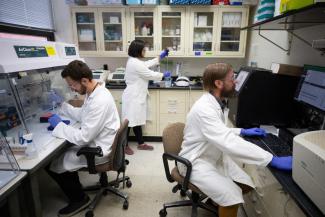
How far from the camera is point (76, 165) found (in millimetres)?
1722

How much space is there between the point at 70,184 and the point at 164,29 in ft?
8.02

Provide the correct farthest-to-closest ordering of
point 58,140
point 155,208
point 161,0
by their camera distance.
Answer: point 161,0 → point 155,208 → point 58,140

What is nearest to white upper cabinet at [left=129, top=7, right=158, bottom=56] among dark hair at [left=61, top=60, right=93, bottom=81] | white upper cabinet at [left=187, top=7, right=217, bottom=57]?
white upper cabinet at [left=187, top=7, right=217, bottom=57]

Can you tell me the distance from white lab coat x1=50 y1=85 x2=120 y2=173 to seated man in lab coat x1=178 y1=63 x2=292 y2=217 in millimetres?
638

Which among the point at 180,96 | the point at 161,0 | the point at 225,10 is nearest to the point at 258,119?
the point at 180,96

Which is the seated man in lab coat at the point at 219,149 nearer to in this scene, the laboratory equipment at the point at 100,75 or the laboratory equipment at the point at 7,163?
the laboratory equipment at the point at 7,163

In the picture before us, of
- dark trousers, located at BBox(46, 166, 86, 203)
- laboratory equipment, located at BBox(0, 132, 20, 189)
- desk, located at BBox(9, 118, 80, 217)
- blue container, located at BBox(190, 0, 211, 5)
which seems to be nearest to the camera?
laboratory equipment, located at BBox(0, 132, 20, 189)

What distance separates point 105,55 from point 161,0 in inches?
44.4

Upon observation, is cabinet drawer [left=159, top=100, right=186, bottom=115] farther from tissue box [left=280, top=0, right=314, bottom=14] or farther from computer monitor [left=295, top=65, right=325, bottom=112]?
tissue box [left=280, top=0, right=314, bottom=14]

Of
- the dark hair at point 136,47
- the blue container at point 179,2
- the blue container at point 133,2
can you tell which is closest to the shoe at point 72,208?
the dark hair at point 136,47

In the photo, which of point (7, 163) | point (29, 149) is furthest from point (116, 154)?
point (7, 163)

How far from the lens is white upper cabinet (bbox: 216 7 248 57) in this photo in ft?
9.85

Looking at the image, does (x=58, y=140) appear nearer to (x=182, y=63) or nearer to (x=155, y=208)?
(x=155, y=208)

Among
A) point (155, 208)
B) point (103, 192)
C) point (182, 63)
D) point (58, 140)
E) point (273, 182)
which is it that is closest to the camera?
point (273, 182)
